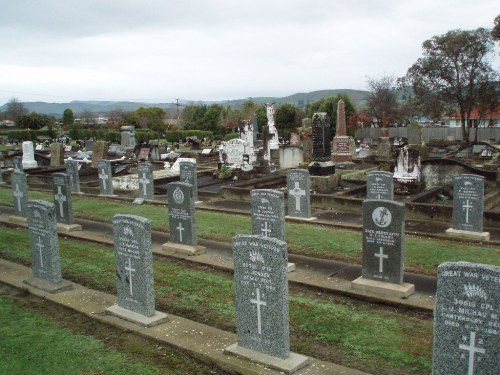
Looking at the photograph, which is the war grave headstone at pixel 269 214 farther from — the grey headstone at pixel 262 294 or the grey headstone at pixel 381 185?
the grey headstone at pixel 381 185

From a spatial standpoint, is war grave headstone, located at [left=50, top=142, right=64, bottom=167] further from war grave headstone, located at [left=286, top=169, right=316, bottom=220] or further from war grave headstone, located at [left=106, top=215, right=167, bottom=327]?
war grave headstone, located at [left=106, top=215, right=167, bottom=327]

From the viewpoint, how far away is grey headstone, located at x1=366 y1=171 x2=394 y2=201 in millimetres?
A: 13812

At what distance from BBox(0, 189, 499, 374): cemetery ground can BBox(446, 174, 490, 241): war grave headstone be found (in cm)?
69

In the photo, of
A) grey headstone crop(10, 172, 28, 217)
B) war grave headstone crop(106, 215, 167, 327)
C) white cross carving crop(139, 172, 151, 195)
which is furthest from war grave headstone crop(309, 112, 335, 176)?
war grave headstone crop(106, 215, 167, 327)

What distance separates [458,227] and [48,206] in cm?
920

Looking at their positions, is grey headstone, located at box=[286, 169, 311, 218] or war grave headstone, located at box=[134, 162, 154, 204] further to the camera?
war grave headstone, located at box=[134, 162, 154, 204]

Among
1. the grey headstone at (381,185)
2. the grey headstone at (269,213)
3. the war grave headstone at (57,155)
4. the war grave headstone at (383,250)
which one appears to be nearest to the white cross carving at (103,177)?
the grey headstone at (381,185)

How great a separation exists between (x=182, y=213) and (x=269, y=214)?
2.28 meters

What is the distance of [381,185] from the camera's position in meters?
13.9

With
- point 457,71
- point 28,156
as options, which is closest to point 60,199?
point 28,156

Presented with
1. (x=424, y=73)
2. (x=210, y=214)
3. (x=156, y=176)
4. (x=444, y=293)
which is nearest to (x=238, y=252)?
(x=444, y=293)

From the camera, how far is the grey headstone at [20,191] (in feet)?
46.2

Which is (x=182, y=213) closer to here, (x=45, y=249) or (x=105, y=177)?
(x=45, y=249)

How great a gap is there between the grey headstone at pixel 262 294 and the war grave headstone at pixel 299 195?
7872 millimetres
